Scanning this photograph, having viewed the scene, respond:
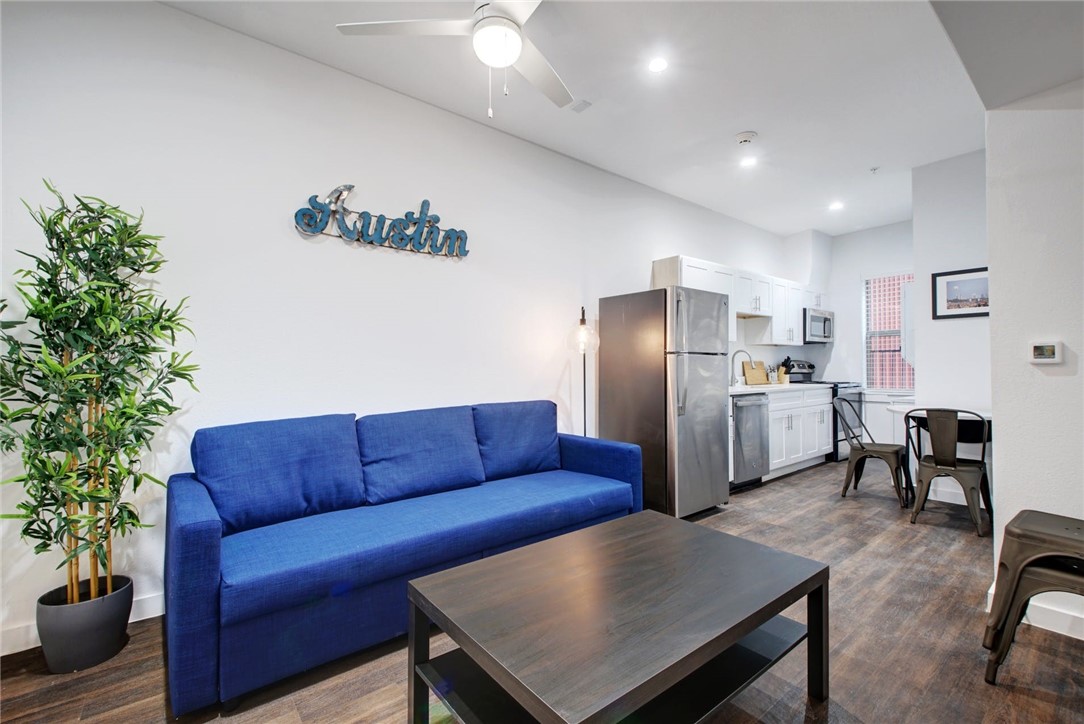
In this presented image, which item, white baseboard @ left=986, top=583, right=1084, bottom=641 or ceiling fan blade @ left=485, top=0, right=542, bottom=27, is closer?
ceiling fan blade @ left=485, top=0, right=542, bottom=27

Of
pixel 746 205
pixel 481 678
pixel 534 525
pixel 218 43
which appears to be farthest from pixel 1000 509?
pixel 218 43

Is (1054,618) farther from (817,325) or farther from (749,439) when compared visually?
(817,325)

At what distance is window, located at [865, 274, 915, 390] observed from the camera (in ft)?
18.7

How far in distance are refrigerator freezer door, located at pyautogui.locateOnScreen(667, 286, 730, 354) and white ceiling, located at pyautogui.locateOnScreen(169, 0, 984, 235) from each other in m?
1.20

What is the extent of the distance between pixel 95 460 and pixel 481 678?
1761mm

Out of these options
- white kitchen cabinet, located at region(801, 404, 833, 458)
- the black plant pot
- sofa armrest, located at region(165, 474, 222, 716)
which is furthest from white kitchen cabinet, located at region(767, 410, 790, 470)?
the black plant pot

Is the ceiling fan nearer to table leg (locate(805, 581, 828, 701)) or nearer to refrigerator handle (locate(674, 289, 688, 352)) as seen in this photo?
refrigerator handle (locate(674, 289, 688, 352))

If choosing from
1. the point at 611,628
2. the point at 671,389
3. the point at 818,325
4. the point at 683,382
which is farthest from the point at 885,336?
the point at 611,628

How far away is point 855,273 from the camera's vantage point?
6074 millimetres

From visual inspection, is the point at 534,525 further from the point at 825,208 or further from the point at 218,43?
the point at 825,208

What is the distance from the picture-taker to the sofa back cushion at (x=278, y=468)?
2.09 m

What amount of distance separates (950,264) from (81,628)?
6122 mm

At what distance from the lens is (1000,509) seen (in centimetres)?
219

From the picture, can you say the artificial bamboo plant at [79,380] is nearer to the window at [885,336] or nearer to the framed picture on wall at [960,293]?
the framed picture on wall at [960,293]
